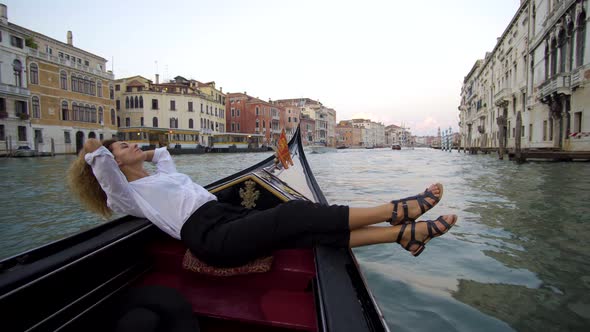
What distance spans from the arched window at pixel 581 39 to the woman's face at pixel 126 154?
41.0 feet

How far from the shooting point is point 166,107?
24719 mm

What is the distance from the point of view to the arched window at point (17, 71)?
15.9 m

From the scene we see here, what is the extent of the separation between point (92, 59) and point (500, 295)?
25498 mm

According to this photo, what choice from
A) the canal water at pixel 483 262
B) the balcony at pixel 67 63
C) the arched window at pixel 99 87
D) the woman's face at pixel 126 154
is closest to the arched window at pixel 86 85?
the balcony at pixel 67 63

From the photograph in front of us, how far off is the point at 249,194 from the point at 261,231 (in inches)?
37.2

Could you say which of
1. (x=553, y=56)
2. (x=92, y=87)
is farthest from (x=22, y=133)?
(x=553, y=56)

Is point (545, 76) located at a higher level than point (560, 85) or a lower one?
higher

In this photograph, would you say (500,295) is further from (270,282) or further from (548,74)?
(548,74)

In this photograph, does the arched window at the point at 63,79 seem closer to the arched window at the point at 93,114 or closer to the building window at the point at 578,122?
the arched window at the point at 93,114

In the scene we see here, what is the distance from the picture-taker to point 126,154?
143 centimetres

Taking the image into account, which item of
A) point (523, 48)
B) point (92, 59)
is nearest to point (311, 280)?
point (523, 48)

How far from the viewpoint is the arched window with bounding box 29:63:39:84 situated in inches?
664

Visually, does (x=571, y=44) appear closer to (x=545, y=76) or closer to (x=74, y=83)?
(x=545, y=76)

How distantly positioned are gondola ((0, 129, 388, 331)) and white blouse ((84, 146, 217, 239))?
0.32 ft
